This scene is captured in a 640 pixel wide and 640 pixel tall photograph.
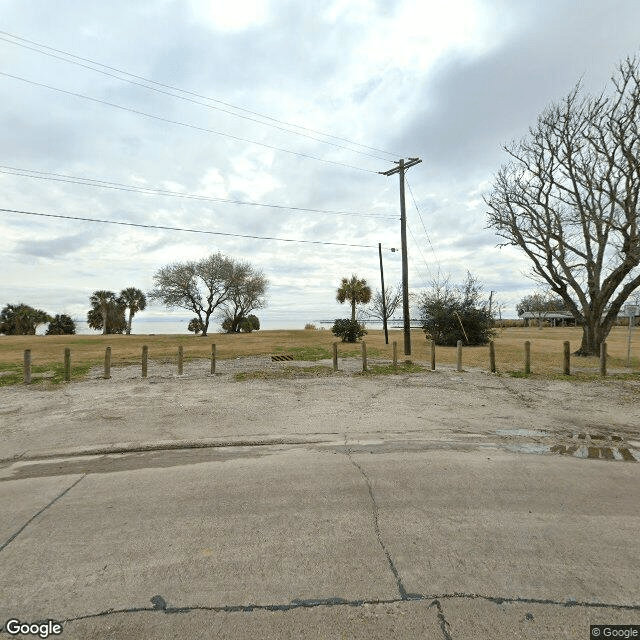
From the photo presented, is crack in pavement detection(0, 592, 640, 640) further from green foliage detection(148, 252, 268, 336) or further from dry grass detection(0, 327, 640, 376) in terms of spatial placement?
green foliage detection(148, 252, 268, 336)

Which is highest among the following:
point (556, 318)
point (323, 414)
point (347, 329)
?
point (556, 318)

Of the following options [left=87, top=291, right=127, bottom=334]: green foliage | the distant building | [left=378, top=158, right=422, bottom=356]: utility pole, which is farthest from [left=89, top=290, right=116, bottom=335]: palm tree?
the distant building

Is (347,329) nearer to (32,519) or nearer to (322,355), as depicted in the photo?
(322,355)

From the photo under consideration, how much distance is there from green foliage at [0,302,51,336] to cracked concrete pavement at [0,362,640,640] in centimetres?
8052

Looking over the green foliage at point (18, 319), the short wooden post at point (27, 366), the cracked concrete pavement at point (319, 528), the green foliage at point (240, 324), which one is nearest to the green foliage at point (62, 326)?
the green foliage at point (18, 319)

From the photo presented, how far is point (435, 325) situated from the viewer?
115 ft

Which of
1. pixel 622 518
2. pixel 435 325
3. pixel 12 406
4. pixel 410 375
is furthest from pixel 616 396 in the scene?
pixel 435 325

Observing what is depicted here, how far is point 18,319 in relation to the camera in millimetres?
71938

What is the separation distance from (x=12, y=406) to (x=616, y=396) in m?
14.1

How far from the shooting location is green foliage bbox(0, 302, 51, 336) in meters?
72.0

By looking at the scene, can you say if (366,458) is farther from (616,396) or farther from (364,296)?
(364,296)

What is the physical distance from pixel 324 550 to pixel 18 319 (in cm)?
8706

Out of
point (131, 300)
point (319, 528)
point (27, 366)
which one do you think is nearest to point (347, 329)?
point (27, 366)

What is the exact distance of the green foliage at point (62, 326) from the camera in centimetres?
7456
